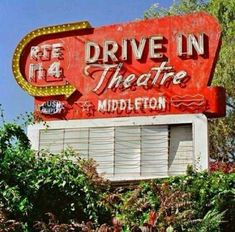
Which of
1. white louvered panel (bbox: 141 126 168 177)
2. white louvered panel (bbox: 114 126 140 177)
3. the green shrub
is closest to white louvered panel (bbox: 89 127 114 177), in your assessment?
white louvered panel (bbox: 114 126 140 177)

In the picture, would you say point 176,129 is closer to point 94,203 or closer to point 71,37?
point 71,37

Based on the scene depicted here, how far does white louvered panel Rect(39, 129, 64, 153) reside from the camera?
1930 centimetres

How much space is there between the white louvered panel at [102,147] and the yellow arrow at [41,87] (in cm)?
170

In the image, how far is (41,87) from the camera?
2012cm

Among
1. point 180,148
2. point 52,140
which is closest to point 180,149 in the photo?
point 180,148

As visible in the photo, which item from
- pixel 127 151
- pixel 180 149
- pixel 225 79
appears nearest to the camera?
pixel 180 149

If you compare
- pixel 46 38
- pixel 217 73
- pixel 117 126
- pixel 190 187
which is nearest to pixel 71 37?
pixel 46 38

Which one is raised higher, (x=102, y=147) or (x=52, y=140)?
(x=52, y=140)

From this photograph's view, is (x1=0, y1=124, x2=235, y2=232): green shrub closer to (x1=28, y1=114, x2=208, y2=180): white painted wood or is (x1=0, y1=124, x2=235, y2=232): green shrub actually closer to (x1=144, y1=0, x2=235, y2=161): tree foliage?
(x1=28, y1=114, x2=208, y2=180): white painted wood

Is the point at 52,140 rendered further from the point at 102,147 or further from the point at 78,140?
the point at 102,147

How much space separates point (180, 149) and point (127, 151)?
1568 millimetres

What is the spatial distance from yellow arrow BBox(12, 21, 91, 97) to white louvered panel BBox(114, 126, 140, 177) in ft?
7.53

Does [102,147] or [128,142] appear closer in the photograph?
[128,142]

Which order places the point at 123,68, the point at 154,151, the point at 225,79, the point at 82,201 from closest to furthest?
the point at 82,201
the point at 154,151
the point at 123,68
the point at 225,79
